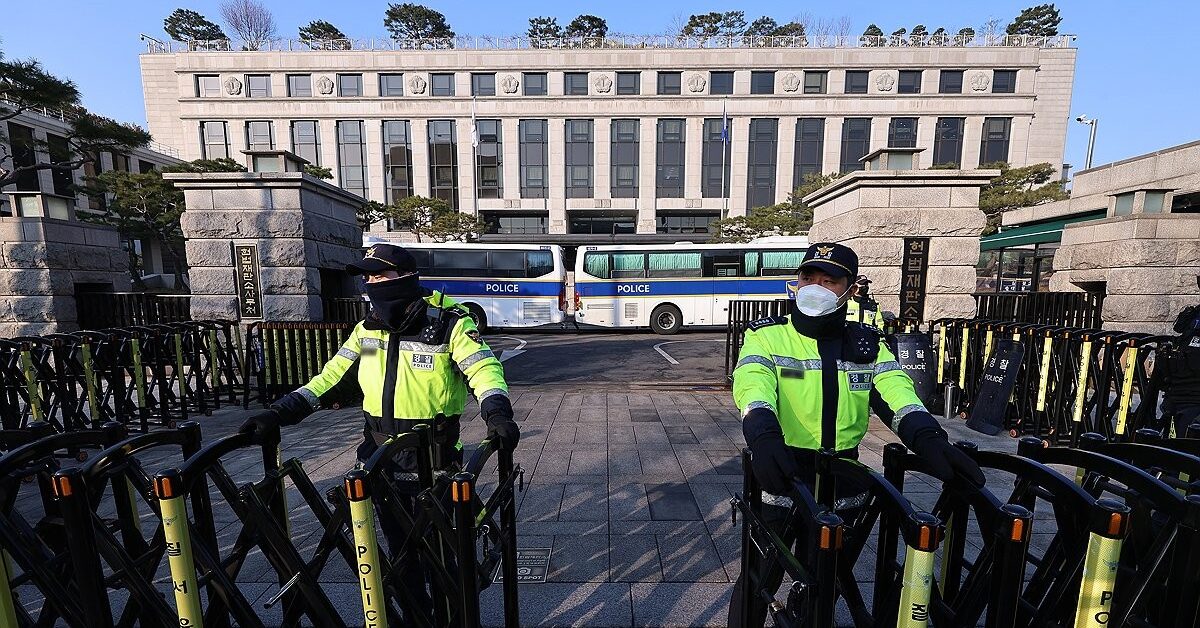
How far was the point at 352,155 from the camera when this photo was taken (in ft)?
101

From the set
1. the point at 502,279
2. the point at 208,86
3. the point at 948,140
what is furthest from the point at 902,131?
the point at 208,86

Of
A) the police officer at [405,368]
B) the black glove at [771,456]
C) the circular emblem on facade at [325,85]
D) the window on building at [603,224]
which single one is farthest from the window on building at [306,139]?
the black glove at [771,456]

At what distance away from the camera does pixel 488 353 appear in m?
2.41

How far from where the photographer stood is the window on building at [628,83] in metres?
30.4

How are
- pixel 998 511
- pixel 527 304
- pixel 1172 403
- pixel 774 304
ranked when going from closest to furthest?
pixel 998 511 → pixel 1172 403 → pixel 774 304 → pixel 527 304

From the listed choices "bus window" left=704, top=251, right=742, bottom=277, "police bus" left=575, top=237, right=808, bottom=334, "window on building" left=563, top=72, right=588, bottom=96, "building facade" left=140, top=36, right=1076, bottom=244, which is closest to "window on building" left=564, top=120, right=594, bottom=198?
"building facade" left=140, top=36, right=1076, bottom=244

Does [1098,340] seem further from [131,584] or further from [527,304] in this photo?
[527,304]

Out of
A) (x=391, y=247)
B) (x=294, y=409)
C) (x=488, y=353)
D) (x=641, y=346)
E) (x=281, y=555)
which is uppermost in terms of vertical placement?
(x=391, y=247)

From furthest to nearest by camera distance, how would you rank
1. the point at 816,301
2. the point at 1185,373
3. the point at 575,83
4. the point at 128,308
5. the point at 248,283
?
the point at 575,83, the point at 128,308, the point at 248,283, the point at 1185,373, the point at 816,301

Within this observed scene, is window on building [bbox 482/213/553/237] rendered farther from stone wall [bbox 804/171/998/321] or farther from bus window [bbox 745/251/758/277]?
stone wall [bbox 804/171/998/321]

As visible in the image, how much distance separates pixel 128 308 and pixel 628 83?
95.0 ft

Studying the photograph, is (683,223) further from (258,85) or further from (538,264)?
(258,85)

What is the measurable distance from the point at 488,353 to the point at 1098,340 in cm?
611

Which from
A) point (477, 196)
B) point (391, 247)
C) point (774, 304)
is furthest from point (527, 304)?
point (477, 196)
